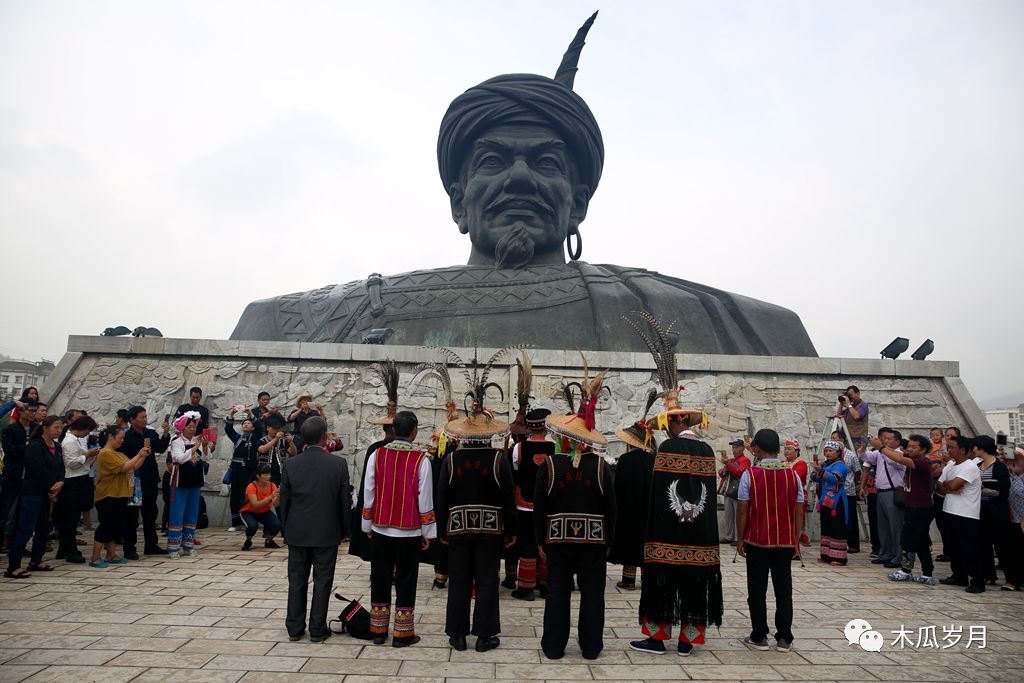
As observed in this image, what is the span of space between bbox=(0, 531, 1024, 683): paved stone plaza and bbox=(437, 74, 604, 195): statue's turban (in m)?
10.8

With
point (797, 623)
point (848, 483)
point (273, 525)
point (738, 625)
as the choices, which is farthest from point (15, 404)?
point (848, 483)

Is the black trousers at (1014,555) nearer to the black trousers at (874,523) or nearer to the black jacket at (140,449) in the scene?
the black trousers at (874,523)

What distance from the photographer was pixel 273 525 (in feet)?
23.7

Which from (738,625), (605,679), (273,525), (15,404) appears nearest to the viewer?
(605,679)

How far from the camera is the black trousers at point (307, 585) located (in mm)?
4051

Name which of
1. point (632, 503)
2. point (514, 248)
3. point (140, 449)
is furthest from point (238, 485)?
point (514, 248)

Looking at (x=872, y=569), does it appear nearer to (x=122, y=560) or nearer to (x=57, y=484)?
(x=122, y=560)

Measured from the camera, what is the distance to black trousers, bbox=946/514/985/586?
5.83m

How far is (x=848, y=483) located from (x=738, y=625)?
3612 millimetres

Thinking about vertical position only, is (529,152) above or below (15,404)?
above

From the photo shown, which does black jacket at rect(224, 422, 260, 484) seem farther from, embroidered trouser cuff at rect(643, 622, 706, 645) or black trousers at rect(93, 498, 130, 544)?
embroidered trouser cuff at rect(643, 622, 706, 645)

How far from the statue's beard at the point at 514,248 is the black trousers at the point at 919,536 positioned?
8661 millimetres

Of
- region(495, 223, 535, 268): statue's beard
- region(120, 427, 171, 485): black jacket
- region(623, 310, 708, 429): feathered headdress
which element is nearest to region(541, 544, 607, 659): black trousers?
region(623, 310, 708, 429): feathered headdress

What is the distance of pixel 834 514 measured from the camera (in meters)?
7.12
